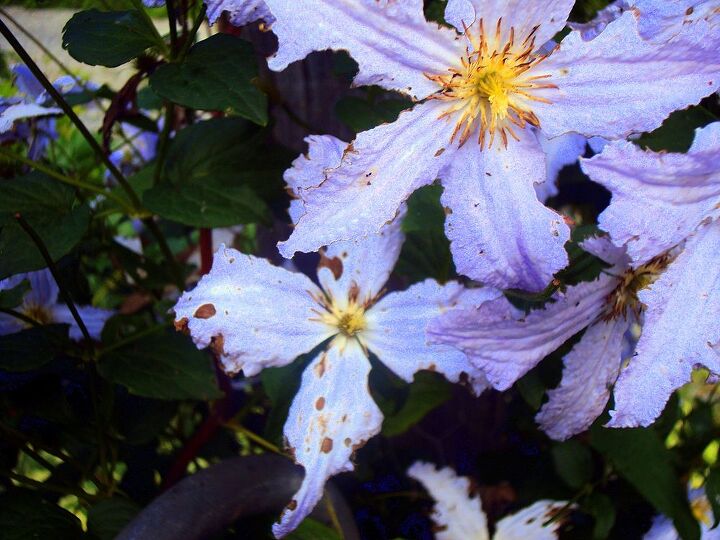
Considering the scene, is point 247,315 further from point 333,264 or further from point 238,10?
point 238,10

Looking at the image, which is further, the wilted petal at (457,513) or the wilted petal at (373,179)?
the wilted petal at (457,513)

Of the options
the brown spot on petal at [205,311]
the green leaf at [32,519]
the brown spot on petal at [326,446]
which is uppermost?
the brown spot on petal at [205,311]

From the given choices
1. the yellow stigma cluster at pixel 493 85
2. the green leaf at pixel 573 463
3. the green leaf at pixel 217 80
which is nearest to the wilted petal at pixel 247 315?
the green leaf at pixel 217 80

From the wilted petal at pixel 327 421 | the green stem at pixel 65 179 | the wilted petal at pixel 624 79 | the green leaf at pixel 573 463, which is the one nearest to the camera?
the wilted petal at pixel 624 79

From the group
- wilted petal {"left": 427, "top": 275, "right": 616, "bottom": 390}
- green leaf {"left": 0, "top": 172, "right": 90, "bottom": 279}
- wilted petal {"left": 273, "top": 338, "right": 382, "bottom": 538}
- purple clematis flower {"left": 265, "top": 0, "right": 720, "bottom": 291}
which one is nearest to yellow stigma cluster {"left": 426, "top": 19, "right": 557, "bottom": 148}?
purple clematis flower {"left": 265, "top": 0, "right": 720, "bottom": 291}

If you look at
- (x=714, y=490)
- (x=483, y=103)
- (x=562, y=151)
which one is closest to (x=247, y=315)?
(x=483, y=103)

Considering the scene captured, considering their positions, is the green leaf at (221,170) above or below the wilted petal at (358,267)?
above

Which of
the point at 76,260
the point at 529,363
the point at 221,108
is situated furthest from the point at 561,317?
the point at 76,260

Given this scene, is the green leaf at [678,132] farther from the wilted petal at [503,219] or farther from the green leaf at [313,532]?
the green leaf at [313,532]
